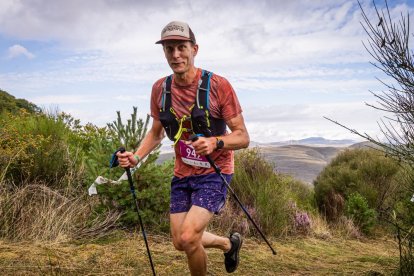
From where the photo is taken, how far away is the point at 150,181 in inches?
291

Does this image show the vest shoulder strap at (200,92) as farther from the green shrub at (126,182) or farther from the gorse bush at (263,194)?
the gorse bush at (263,194)

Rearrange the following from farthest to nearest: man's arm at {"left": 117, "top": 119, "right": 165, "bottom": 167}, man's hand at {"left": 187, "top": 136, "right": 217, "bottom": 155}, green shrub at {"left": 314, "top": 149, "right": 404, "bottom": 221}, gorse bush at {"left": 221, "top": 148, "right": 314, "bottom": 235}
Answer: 1. green shrub at {"left": 314, "top": 149, "right": 404, "bottom": 221}
2. gorse bush at {"left": 221, "top": 148, "right": 314, "bottom": 235}
3. man's arm at {"left": 117, "top": 119, "right": 165, "bottom": 167}
4. man's hand at {"left": 187, "top": 136, "right": 217, "bottom": 155}

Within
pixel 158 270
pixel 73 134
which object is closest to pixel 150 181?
pixel 158 270

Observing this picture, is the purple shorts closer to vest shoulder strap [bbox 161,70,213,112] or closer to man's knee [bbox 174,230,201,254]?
man's knee [bbox 174,230,201,254]

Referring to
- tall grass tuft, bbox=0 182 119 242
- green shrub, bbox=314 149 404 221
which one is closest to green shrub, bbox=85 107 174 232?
tall grass tuft, bbox=0 182 119 242

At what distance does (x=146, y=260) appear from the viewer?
622 centimetres

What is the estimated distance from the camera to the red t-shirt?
15.1 ft

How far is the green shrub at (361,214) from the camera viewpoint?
11898mm

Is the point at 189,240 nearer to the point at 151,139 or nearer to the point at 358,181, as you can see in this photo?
the point at 151,139

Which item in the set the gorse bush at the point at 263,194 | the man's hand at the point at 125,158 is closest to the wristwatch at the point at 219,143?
the man's hand at the point at 125,158

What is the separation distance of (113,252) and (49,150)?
318 centimetres

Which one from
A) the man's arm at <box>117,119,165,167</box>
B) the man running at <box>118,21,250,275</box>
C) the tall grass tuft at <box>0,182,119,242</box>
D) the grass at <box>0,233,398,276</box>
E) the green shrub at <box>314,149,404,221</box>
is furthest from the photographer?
the green shrub at <box>314,149,404,221</box>

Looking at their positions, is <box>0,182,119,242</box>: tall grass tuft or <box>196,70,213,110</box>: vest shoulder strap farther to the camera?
<box>0,182,119,242</box>: tall grass tuft

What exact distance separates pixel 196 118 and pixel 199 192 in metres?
0.74
